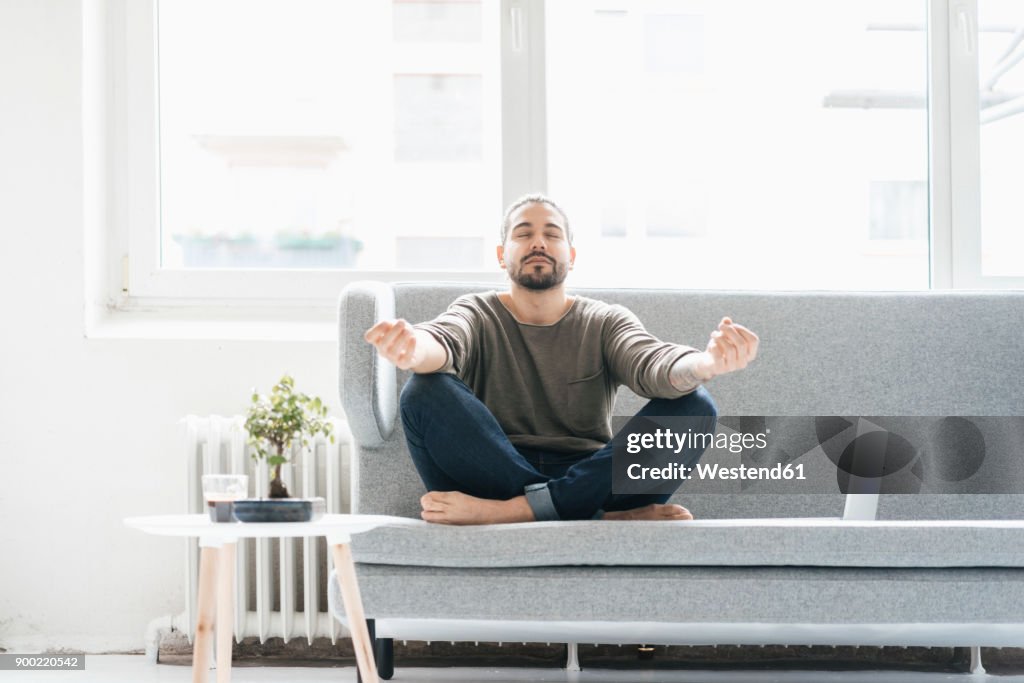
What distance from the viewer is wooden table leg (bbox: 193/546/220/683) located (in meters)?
1.67

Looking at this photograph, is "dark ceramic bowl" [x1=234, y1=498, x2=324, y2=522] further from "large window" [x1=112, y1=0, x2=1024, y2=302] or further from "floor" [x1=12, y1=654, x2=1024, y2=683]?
"large window" [x1=112, y1=0, x2=1024, y2=302]

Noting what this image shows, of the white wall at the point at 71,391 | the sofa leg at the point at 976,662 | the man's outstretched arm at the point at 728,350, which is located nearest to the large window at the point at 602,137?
the white wall at the point at 71,391

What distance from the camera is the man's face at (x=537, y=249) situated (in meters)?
2.29

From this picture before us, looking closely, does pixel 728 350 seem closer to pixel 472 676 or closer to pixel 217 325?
pixel 472 676

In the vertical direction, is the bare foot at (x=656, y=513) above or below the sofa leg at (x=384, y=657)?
Result: above

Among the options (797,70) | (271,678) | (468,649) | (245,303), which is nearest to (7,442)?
(245,303)

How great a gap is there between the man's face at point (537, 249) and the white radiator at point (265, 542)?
68 cm

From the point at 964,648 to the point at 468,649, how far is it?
3.95ft

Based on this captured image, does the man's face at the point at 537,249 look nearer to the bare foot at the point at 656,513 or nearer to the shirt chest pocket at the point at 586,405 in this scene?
the shirt chest pocket at the point at 586,405

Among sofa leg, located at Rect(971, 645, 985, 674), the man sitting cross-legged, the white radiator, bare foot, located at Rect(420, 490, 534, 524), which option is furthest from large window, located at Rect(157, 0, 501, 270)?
sofa leg, located at Rect(971, 645, 985, 674)

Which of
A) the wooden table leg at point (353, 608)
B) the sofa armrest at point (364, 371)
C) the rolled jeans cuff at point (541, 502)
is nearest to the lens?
the wooden table leg at point (353, 608)

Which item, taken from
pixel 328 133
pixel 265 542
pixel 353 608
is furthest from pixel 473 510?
pixel 328 133

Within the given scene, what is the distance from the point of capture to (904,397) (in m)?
2.49

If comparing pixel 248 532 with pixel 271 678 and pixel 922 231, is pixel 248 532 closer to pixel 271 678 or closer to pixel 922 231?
pixel 271 678
